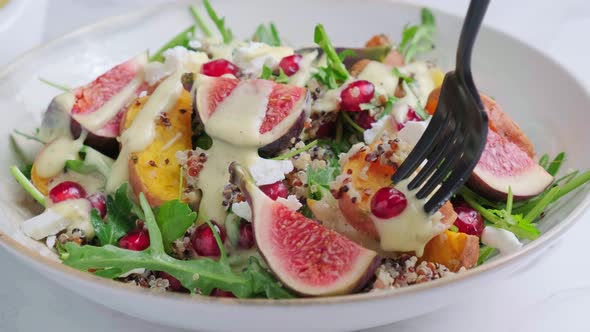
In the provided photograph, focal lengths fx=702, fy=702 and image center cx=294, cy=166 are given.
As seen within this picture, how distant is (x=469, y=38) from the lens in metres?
2.15

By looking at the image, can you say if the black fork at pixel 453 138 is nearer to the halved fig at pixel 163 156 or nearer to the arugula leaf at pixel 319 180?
the arugula leaf at pixel 319 180

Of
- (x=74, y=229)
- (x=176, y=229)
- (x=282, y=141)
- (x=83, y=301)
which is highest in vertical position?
(x=282, y=141)

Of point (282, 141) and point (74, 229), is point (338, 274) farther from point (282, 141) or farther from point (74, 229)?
point (74, 229)

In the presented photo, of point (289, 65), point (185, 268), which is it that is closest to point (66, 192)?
point (185, 268)

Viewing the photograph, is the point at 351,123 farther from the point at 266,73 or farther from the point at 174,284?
the point at 174,284

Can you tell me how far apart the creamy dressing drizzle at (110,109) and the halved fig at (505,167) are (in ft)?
5.33

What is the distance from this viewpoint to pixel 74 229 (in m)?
2.78

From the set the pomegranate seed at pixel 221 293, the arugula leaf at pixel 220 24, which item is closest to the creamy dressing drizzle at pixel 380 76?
the arugula leaf at pixel 220 24

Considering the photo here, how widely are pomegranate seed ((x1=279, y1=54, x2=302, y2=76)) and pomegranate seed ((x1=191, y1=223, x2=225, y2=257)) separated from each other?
972 millimetres

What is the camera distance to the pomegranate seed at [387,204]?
2359mm

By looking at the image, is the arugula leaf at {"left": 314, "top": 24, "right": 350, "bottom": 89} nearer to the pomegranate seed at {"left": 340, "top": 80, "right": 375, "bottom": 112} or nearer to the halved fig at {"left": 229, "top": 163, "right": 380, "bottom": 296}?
the pomegranate seed at {"left": 340, "top": 80, "right": 375, "bottom": 112}

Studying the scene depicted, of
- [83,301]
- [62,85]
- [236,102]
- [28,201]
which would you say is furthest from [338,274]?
[62,85]

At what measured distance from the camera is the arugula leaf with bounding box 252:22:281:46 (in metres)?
3.97

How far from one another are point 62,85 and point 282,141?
153 centimetres
